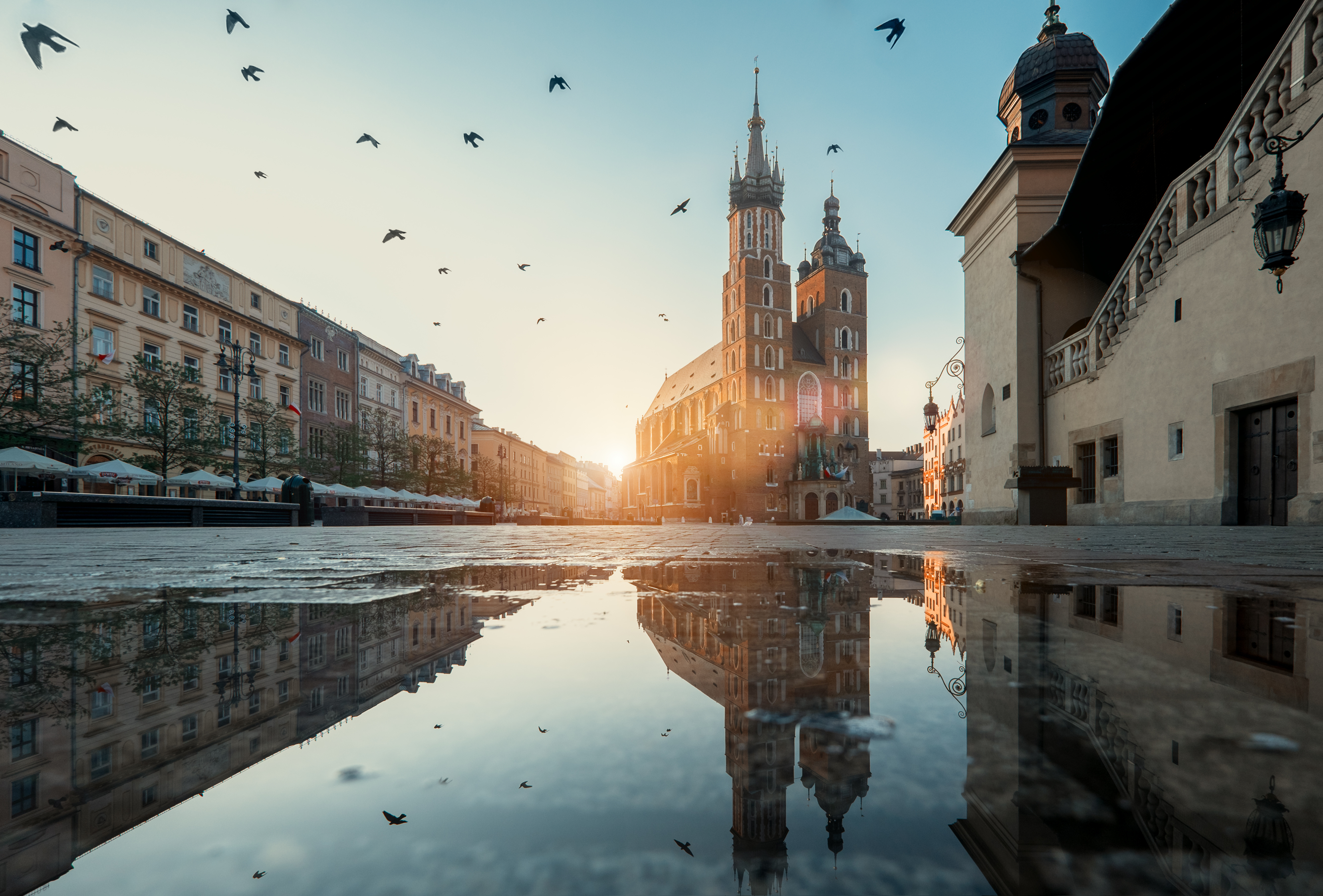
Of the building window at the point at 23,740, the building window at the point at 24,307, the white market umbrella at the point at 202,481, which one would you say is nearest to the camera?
the building window at the point at 23,740

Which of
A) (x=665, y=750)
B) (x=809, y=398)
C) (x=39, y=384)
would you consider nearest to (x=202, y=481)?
(x=39, y=384)

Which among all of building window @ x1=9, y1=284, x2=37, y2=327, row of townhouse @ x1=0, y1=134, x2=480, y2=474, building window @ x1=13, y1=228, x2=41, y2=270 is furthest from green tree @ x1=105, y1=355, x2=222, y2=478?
building window @ x1=13, y1=228, x2=41, y2=270

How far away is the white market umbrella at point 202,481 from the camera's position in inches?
959

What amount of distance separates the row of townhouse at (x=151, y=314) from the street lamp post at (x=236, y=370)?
519mm

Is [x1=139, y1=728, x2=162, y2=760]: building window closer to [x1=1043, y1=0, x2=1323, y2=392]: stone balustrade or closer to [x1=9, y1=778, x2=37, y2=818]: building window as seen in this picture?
[x1=9, y1=778, x2=37, y2=818]: building window

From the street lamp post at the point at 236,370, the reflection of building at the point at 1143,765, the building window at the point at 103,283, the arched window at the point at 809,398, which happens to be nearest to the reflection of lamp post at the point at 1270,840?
the reflection of building at the point at 1143,765

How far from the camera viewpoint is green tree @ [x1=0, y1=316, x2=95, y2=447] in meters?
20.5

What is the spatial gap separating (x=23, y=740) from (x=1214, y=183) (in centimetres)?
1355

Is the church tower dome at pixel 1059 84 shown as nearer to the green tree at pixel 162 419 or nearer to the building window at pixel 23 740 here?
the building window at pixel 23 740

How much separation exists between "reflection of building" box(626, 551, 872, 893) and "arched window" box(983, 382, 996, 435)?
58.7 feet

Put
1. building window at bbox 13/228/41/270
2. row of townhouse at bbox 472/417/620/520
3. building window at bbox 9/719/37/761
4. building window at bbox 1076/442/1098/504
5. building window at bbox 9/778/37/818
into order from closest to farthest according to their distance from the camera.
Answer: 1. building window at bbox 9/778/37/818
2. building window at bbox 9/719/37/761
3. building window at bbox 1076/442/1098/504
4. building window at bbox 13/228/41/270
5. row of townhouse at bbox 472/417/620/520

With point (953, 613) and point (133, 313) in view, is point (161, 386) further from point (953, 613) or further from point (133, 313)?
point (953, 613)

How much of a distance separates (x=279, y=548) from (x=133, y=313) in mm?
29011

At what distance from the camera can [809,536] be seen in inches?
A: 415
